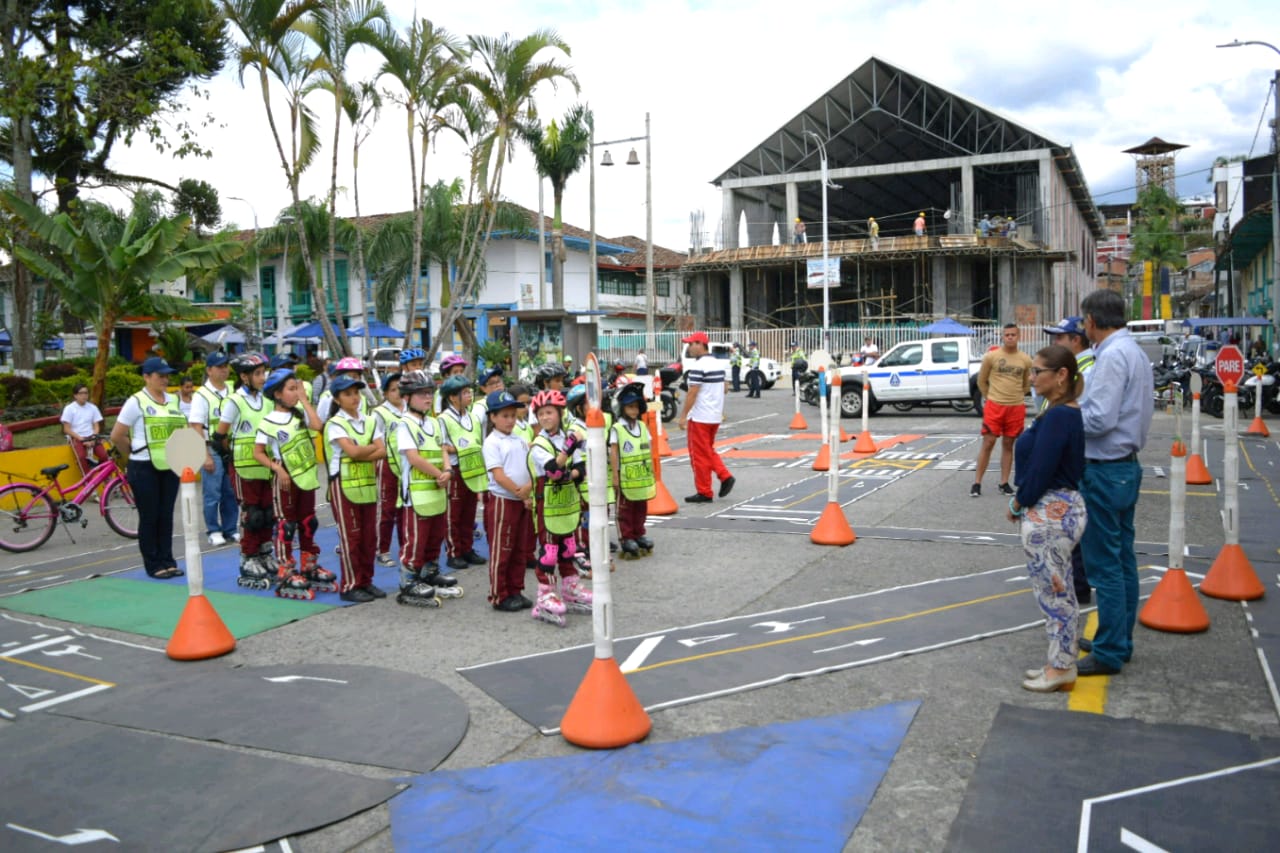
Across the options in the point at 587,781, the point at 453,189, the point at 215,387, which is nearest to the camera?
the point at 587,781

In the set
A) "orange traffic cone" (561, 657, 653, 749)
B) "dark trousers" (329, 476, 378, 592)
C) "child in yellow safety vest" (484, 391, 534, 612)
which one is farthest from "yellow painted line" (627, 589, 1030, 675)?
"dark trousers" (329, 476, 378, 592)

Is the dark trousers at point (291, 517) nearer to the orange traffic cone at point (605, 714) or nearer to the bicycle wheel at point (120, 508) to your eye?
the bicycle wheel at point (120, 508)

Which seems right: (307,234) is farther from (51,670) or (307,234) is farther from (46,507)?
(51,670)

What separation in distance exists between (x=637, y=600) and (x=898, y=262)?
3924cm

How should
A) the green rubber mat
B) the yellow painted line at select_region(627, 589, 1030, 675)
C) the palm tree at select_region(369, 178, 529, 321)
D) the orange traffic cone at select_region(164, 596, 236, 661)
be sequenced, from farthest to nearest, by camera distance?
the palm tree at select_region(369, 178, 529, 321) < the green rubber mat < the orange traffic cone at select_region(164, 596, 236, 661) < the yellow painted line at select_region(627, 589, 1030, 675)

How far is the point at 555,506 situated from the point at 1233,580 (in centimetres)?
458

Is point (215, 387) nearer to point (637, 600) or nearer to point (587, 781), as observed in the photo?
point (637, 600)

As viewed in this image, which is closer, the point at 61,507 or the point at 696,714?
the point at 696,714

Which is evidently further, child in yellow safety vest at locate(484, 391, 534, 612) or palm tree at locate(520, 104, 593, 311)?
palm tree at locate(520, 104, 593, 311)

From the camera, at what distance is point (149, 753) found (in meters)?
4.80

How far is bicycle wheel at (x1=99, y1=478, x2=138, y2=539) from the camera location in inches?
427

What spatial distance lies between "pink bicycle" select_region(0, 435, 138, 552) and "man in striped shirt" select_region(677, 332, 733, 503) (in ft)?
19.2

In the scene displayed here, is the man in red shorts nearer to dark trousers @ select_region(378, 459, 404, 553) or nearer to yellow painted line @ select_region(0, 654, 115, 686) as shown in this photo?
dark trousers @ select_region(378, 459, 404, 553)

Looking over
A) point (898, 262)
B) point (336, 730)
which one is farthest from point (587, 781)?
point (898, 262)
